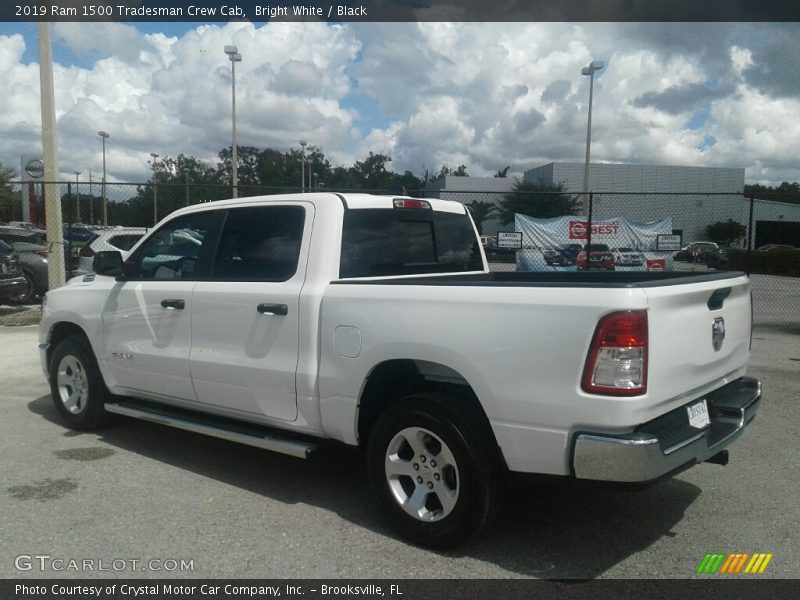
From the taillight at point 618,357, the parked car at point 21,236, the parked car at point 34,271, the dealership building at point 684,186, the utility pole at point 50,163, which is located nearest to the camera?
the taillight at point 618,357

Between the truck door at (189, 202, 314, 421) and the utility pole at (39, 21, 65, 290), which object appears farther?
the utility pole at (39, 21, 65, 290)

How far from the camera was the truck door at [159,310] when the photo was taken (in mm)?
5000

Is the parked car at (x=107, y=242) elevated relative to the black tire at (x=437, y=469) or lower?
elevated

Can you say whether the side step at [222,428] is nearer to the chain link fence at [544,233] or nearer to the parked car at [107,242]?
the chain link fence at [544,233]

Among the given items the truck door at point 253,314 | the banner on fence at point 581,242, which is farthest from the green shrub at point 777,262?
the truck door at point 253,314

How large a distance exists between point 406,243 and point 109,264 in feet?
7.84

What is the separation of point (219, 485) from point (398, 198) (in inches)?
91.2

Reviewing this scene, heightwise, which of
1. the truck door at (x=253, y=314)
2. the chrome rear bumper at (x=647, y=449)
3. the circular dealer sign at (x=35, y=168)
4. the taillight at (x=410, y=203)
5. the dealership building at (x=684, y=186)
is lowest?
the chrome rear bumper at (x=647, y=449)

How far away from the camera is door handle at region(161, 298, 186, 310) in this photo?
496 cm

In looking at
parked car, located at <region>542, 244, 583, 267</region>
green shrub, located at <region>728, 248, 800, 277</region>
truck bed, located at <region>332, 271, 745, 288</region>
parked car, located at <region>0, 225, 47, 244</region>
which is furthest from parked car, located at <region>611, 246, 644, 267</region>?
green shrub, located at <region>728, 248, 800, 277</region>

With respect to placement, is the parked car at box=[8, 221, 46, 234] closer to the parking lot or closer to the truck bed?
the parking lot

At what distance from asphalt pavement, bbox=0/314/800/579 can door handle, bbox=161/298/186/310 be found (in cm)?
118

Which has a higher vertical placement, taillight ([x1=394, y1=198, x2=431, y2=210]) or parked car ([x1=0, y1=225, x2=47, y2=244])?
taillight ([x1=394, y1=198, x2=431, y2=210])

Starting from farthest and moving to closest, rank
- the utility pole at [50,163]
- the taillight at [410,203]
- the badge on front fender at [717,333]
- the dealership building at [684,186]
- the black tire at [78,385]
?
the dealership building at [684,186]
the utility pole at [50,163]
the black tire at [78,385]
the taillight at [410,203]
the badge on front fender at [717,333]
